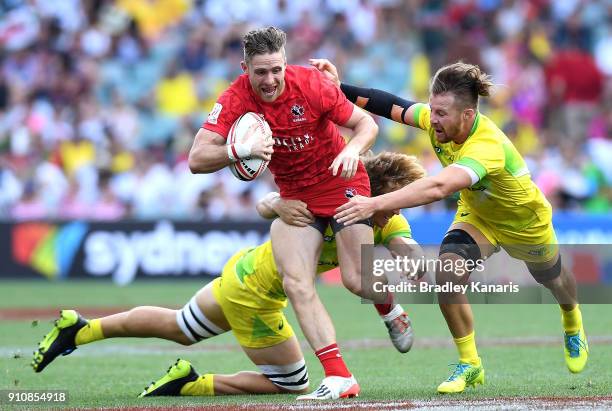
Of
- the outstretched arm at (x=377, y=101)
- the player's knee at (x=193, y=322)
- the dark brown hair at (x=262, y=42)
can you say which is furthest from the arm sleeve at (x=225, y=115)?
the player's knee at (x=193, y=322)

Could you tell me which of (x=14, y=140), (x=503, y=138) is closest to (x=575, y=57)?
(x=14, y=140)

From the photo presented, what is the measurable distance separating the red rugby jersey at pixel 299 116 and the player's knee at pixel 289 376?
116 cm

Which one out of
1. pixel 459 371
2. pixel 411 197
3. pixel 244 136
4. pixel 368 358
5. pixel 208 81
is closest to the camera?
pixel 411 197

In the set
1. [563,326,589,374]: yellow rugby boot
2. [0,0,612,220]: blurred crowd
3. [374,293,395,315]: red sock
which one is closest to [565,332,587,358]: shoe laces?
[563,326,589,374]: yellow rugby boot

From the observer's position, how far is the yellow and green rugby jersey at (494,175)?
7099 mm

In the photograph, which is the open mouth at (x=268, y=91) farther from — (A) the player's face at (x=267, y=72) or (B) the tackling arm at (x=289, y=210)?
(B) the tackling arm at (x=289, y=210)

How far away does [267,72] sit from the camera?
24.1 feet

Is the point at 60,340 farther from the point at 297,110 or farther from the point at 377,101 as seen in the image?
the point at 377,101

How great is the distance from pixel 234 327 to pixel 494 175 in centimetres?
191

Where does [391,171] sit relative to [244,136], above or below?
below

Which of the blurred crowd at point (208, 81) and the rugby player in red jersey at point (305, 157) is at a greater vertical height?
the blurred crowd at point (208, 81)

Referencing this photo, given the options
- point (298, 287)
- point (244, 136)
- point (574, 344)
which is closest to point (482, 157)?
point (298, 287)

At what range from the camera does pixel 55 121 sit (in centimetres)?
1888

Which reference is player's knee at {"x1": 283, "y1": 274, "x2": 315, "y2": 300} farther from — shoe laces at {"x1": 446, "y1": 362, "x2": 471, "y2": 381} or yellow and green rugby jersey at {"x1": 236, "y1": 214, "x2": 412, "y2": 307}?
shoe laces at {"x1": 446, "y1": 362, "x2": 471, "y2": 381}
